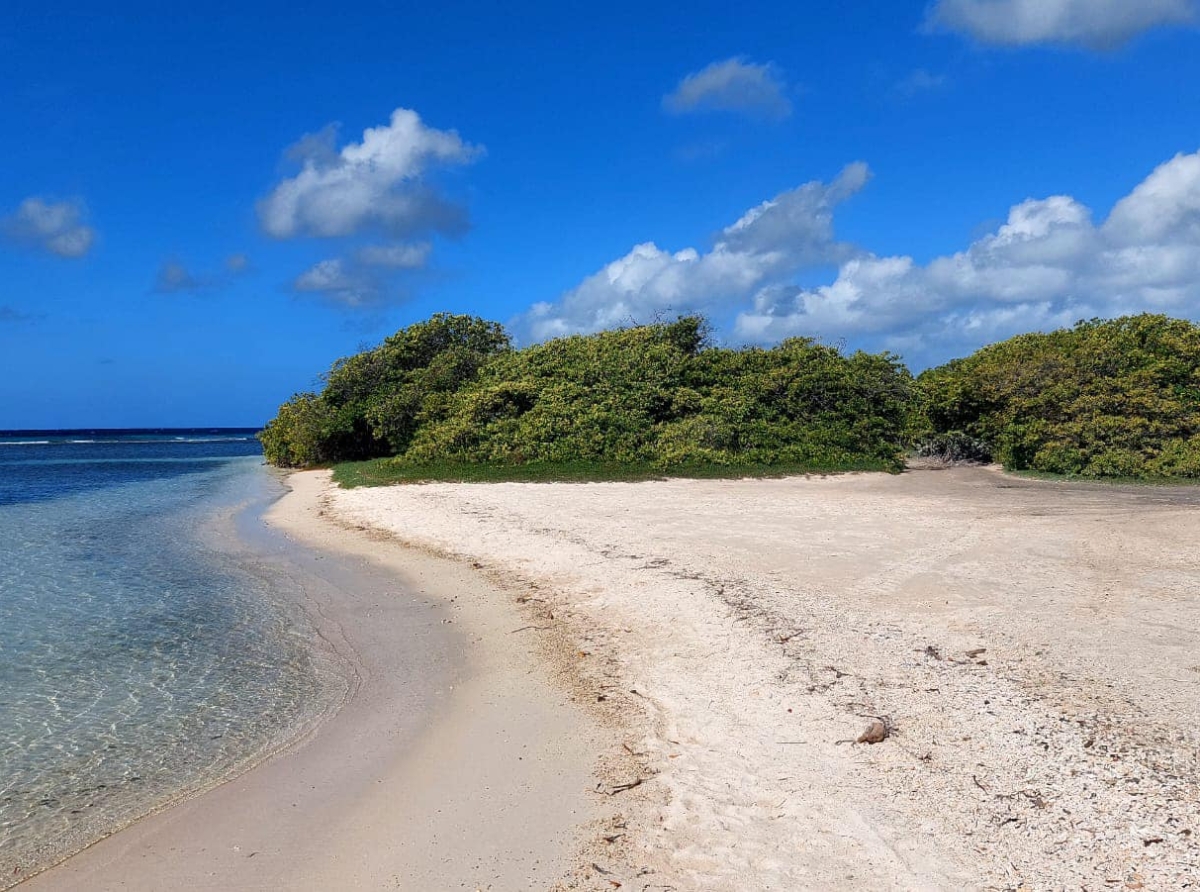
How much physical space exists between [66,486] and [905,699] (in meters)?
31.3

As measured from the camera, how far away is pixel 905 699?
19.5ft

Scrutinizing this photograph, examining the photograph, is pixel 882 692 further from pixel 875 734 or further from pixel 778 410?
pixel 778 410

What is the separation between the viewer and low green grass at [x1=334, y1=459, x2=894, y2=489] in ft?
72.3

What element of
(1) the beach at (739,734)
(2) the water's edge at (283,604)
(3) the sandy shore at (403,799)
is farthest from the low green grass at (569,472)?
(3) the sandy shore at (403,799)

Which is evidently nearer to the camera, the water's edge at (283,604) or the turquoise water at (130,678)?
the water's edge at (283,604)

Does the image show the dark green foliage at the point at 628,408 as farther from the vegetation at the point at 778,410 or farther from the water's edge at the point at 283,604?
the water's edge at the point at 283,604

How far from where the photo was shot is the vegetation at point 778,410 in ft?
75.8

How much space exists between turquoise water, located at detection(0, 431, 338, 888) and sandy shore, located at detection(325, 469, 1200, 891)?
8.99 ft

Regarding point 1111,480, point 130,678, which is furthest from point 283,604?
point 1111,480

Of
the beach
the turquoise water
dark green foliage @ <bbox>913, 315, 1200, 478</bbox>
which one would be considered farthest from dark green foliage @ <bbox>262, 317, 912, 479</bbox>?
the beach

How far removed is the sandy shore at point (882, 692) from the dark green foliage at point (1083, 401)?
10.3 metres

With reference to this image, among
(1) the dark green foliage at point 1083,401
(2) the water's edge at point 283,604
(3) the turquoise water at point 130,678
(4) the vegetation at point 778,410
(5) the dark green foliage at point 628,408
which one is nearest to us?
(2) the water's edge at point 283,604

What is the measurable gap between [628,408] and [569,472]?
4.92 m

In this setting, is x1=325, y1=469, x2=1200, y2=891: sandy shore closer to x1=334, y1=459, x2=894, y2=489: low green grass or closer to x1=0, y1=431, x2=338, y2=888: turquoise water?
x1=0, y1=431, x2=338, y2=888: turquoise water
